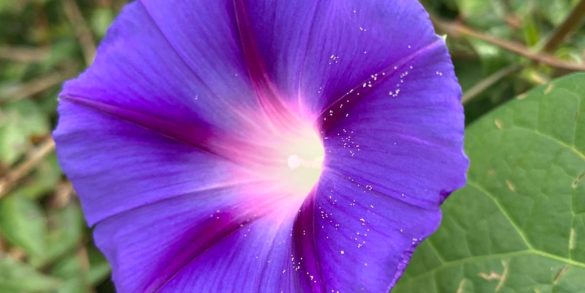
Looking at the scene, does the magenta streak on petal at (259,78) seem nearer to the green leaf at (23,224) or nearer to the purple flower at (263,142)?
the purple flower at (263,142)

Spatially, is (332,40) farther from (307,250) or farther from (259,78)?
(307,250)

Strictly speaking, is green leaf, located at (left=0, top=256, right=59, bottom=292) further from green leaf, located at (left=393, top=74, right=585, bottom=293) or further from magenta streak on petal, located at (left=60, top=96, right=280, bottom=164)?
green leaf, located at (left=393, top=74, right=585, bottom=293)

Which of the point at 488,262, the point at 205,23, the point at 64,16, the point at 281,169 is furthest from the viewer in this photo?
the point at 64,16

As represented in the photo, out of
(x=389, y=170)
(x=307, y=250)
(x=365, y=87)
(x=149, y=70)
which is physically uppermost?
(x=149, y=70)

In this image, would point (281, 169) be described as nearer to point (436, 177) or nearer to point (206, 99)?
point (206, 99)

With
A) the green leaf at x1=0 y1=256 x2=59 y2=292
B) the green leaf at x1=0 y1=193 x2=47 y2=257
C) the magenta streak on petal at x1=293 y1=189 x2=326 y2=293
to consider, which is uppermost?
the magenta streak on petal at x1=293 y1=189 x2=326 y2=293

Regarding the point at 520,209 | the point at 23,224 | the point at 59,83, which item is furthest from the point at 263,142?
the point at 59,83

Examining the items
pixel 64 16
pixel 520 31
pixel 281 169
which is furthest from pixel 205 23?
pixel 64 16

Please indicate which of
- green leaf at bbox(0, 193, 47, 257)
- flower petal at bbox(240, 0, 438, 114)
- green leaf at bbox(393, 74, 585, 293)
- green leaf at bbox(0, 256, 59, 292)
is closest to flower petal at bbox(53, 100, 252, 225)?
flower petal at bbox(240, 0, 438, 114)
